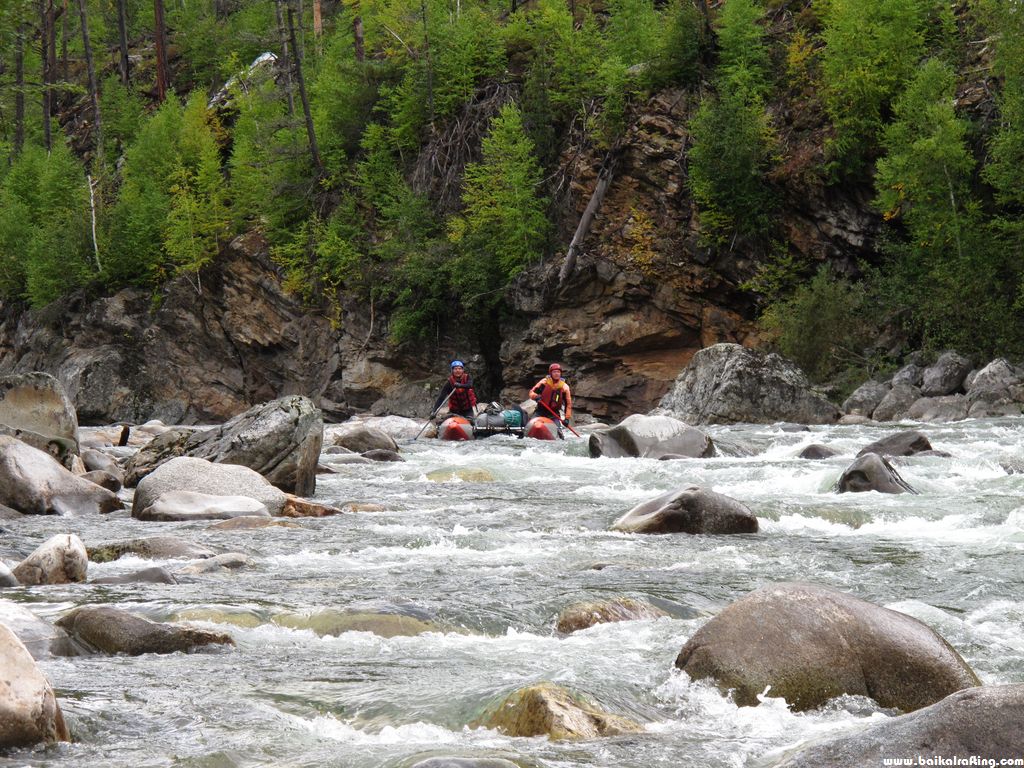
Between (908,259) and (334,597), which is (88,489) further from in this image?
(908,259)

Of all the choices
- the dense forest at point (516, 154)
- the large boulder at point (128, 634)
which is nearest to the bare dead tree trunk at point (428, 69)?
the dense forest at point (516, 154)

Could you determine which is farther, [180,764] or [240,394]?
[240,394]

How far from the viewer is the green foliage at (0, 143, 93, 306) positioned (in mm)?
38750

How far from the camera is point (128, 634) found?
5277 millimetres

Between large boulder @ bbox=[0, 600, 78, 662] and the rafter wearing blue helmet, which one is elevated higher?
large boulder @ bbox=[0, 600, 78, 662]

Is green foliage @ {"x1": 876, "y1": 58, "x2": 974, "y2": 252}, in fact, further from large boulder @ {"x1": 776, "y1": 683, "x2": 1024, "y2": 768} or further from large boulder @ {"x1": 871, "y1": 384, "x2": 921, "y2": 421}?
large boulder @ {"x1": 776, "y1": 683, "x2": 1024, "y2": 768}

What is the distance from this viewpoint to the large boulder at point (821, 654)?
447 centimetres

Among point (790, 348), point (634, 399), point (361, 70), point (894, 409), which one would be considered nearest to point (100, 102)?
point (361, 70)

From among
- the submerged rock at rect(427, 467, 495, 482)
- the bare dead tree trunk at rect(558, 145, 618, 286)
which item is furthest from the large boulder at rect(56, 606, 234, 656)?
the bare dead tree trunk at rect(558, 145, 618, 286)

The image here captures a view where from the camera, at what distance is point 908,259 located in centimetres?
2553

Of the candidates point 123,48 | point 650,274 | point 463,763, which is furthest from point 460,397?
point 123,48

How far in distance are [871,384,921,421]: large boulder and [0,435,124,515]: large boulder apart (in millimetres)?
15088

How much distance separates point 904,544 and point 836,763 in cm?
520

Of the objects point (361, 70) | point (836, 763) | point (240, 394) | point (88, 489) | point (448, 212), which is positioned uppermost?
point (361, 70)
